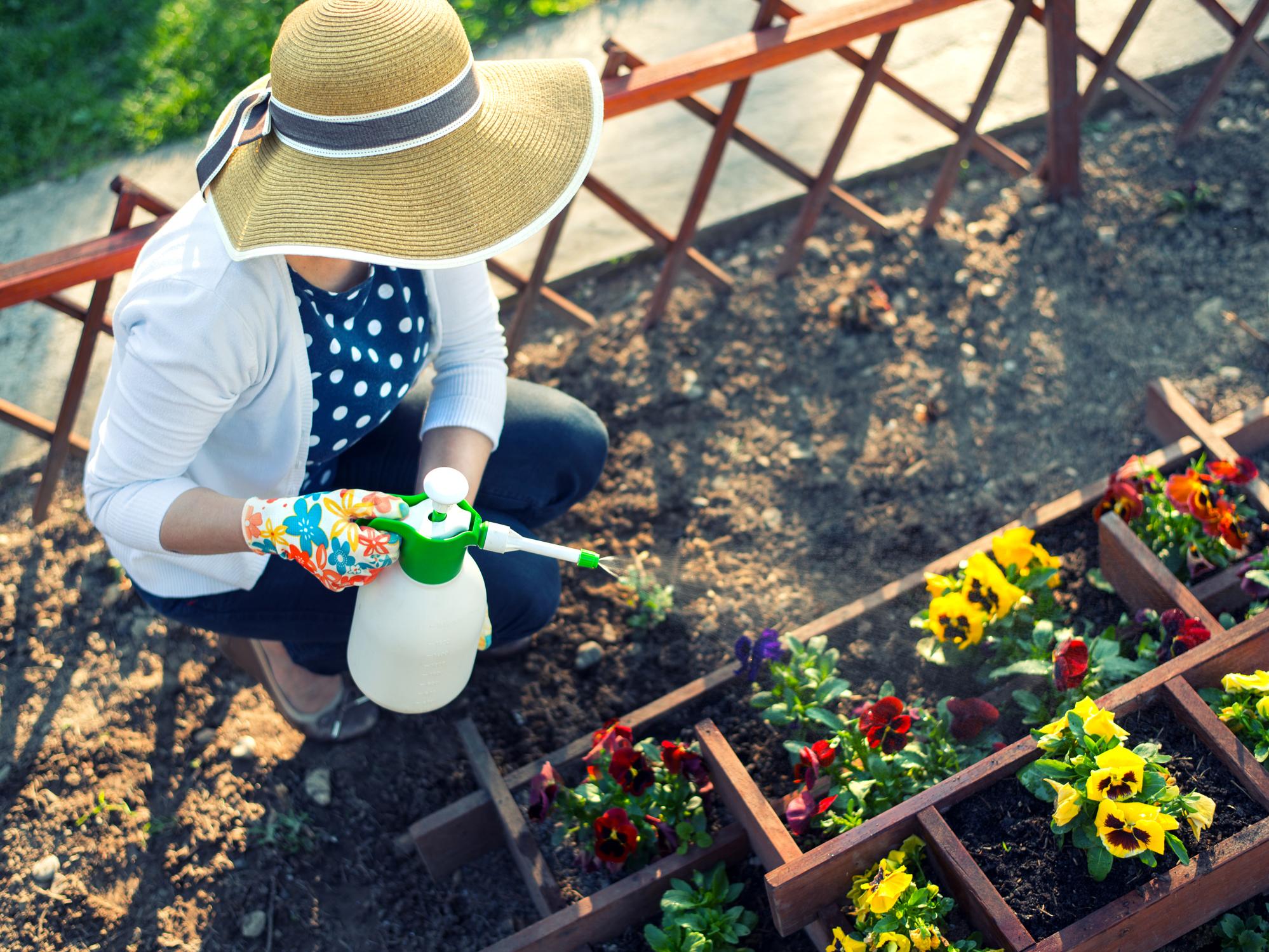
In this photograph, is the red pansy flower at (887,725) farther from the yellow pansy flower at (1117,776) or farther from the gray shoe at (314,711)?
the gray shoe at (314,711)

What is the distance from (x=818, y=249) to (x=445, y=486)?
185 centimetres

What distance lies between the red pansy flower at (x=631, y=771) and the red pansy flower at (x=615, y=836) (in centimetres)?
5

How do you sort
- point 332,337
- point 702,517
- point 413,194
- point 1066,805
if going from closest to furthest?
1. point 413,194
2. point 1066,805
3. point 332,337
4. point 702,517

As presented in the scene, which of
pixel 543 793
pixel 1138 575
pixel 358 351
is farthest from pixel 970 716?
pixel 358 351

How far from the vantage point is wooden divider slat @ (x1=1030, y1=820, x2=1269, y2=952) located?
146 cm

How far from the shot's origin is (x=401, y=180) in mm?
1408

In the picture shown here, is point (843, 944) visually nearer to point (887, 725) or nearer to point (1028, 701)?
point (887, 725)

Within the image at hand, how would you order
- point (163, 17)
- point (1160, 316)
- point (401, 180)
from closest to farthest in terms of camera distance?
point (401, 180) < point (1160, 316) < point (163, 17)

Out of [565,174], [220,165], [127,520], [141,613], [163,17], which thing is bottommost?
[141,613]

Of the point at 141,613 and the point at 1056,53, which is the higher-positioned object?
the point at 1056,53

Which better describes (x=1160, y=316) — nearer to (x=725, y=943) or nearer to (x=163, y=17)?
(x=725, y=943)

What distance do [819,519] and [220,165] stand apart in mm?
1525

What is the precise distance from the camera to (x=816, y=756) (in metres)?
1.78

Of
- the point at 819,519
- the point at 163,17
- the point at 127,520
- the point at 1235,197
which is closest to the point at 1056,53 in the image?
the point at 1235,197
